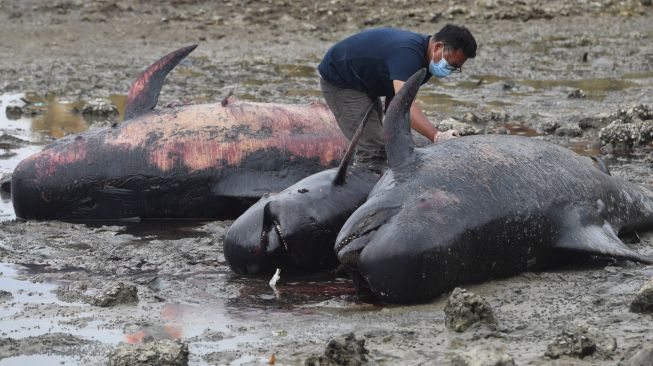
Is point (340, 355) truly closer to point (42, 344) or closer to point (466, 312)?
point (466, 312)

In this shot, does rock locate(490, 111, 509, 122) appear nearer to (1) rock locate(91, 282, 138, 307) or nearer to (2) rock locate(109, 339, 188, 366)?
(1) rock locate(91, 282, 138, 307)

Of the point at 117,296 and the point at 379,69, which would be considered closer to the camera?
the point at 117,296

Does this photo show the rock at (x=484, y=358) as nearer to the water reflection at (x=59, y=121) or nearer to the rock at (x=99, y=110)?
the water reflection at (x=59, y=121)

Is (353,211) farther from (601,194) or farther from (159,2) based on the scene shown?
(159,2)

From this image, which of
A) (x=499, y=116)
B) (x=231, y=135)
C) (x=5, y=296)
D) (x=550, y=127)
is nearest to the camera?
(x=5, y=296)

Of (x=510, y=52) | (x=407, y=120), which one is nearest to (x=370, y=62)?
(x=407, y=120)

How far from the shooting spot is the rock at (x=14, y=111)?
563 inches

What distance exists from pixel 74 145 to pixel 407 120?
356 centimetres

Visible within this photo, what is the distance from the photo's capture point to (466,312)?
5879 millimetres

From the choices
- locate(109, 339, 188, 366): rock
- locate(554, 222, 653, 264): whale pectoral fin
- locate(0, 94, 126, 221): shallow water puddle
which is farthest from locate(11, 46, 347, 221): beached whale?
locate(109, 339, 188, 366): rock

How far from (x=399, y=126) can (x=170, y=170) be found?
2.88 metres

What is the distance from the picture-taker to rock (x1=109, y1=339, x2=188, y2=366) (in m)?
5.40

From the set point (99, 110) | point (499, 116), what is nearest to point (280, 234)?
point (499, 116)

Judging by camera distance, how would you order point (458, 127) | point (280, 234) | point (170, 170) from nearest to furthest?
point (280, 234)
point (170, 170)
point (458, 127)
